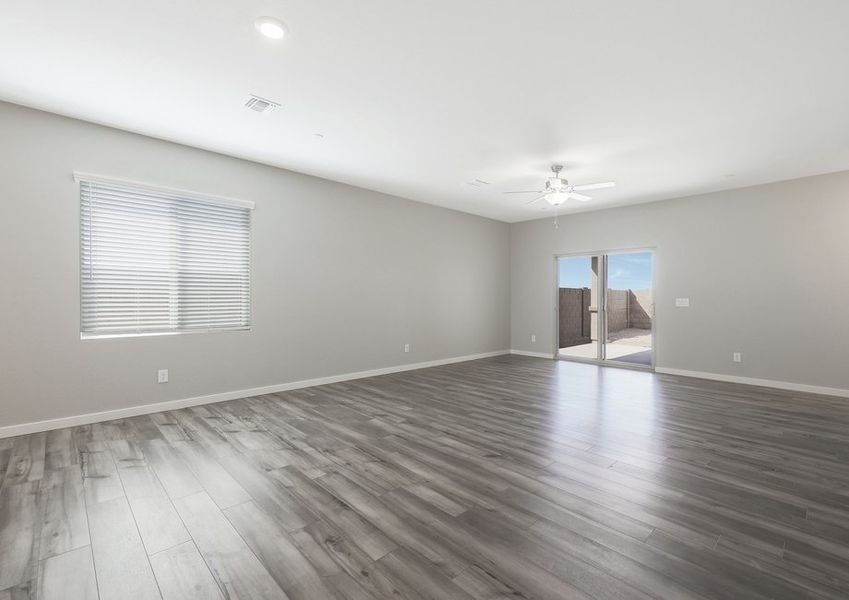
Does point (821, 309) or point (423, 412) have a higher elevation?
point (821, 309)

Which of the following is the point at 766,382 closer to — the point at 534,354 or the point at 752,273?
the point at 752,273

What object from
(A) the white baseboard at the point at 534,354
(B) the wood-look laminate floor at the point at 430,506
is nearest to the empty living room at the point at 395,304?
(B) the wood-look laminate floor at the point at 430,506

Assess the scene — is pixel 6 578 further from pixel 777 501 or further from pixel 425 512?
pixel 777 501

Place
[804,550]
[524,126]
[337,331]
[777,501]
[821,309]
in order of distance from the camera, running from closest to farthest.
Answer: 1. [804,550]
2. [777,501]
3. [524,126]
4. [821,309]
5. [337,331]

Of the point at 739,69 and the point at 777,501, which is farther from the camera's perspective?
the point at 739,69

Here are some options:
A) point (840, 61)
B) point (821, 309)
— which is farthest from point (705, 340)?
point (840, 61)

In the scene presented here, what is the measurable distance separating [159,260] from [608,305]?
6853mm

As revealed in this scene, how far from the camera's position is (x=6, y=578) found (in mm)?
1588

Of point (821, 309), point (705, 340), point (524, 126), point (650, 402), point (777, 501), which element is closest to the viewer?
point (777, 501)

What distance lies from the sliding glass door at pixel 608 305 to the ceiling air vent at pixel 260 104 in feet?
19.4

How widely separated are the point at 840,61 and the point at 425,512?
400 cm

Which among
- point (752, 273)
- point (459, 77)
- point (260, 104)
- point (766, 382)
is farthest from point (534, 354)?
point (260, 104)

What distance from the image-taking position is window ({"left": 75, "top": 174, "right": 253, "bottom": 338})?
11.9 feet

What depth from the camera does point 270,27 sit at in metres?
2.29
